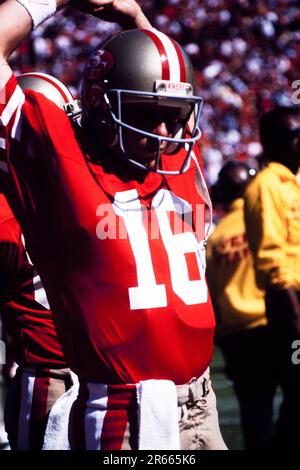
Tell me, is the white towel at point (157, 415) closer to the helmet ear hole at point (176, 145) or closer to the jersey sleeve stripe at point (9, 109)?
the helmet ear hole at point (176, 145)

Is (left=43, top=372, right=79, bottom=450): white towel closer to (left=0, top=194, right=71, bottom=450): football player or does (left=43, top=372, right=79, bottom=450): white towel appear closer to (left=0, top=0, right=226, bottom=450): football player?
(left=0, top=0, right=226, bottom=450): football player

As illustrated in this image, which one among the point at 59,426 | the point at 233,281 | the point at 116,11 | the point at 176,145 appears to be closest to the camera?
the point at 176,145

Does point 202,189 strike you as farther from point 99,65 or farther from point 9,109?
point 9,109

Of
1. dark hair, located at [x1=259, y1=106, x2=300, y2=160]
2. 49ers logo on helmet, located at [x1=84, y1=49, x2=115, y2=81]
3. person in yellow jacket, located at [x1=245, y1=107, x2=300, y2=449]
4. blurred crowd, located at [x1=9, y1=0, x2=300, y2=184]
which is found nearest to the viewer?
49ers logo on helmet, located at [x1=84, y1=49, x2=115, y2=81]

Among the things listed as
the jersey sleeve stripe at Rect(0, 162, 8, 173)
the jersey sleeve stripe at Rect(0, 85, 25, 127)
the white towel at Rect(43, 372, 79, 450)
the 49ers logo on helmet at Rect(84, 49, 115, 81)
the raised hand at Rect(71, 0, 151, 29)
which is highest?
the raised hand at Rect(71, 0, 151, 29)

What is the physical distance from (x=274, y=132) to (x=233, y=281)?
1.10 meters

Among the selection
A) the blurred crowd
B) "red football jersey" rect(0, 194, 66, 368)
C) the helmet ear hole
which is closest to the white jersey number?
the helmet ear hole

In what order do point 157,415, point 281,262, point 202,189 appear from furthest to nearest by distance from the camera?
point 281,262
point 202,189
point 157,415

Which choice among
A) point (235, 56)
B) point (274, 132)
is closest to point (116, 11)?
point (274, 132)

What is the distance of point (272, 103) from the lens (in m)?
17.9

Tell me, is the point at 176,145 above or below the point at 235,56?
below

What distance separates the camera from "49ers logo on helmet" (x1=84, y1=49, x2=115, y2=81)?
304 centimetres

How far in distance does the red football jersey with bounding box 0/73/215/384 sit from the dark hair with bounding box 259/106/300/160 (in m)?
2.58

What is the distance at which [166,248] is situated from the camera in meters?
2.97
